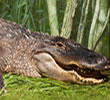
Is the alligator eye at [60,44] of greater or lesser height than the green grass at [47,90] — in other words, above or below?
above

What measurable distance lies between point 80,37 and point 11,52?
4.75 ft

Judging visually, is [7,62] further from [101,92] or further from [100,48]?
[100,48]

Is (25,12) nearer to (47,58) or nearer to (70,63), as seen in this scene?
(47,58)

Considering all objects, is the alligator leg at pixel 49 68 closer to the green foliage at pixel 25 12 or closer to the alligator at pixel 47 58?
Result: the alligator at pixel 47 58

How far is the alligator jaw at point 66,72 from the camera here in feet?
11.1

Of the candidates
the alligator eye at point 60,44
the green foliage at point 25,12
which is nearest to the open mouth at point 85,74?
the alligator eye at point 60,44

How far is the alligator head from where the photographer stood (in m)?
3.35

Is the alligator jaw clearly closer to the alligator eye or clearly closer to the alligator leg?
the alligator leg

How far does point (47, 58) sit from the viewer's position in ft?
11.8

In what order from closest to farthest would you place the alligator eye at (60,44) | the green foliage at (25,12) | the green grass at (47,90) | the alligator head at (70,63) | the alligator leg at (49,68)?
the green grass at (47,90)
the alligator head at (70,63)
the alligator leg at (49,68)
the alligator eye at (60,44)
the green foliage at (25,12)

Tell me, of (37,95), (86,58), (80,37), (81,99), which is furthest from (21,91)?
(80,37)

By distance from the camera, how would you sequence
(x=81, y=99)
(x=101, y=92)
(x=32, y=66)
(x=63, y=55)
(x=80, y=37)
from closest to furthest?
(x=81, y=99) → (x=101, y=92) → (x=63, y=55) → (x=32, y=66) → (x=80, y=37)

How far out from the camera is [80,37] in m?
4.95

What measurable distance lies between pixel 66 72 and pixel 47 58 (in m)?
0.33
